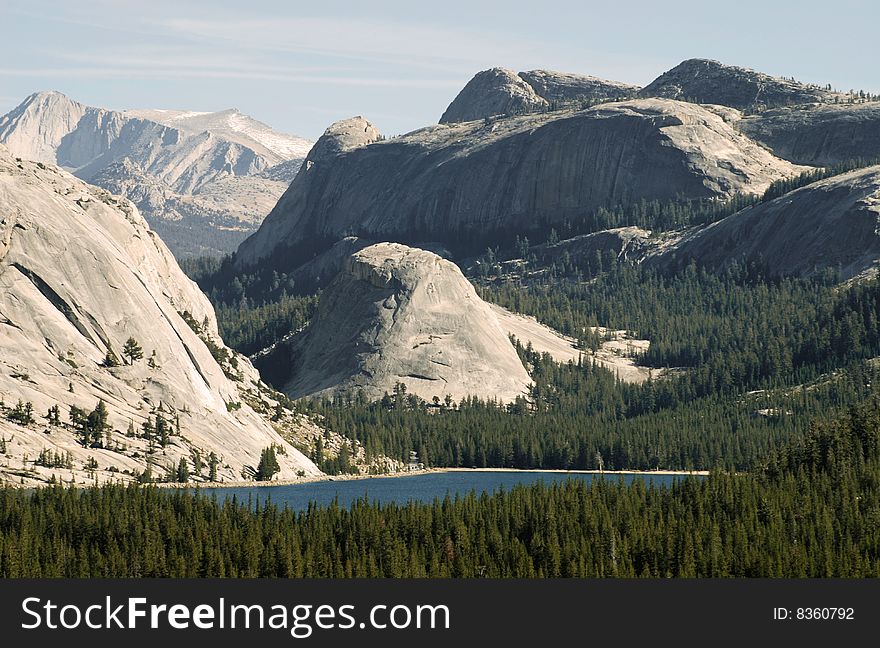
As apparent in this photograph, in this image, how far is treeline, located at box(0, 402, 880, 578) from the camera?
16388cm

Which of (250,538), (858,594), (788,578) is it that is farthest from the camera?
(250,538)

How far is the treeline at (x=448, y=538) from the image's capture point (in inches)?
6452

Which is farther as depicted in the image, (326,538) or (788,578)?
(326,538)

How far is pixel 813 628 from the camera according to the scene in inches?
4628

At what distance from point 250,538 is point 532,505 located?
38.8 metres

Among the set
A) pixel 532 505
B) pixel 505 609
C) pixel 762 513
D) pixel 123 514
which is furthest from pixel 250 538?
pixel 762 513

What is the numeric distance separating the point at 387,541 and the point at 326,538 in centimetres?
716

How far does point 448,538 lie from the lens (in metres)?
177

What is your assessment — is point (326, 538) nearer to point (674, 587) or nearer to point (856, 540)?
point (674, 587)

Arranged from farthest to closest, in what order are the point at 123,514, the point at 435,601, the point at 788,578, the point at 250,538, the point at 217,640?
1. the point at 123,514
2. the point at 250,538
3. the point at 788,578
4. the point at 435,601
5. the point at 217,640

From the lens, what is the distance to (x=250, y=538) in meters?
172

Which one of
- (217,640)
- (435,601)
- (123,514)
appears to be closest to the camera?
(217,640)

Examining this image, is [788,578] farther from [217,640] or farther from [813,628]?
[217,640]

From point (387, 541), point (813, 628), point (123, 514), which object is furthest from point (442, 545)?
point (813, 628)
